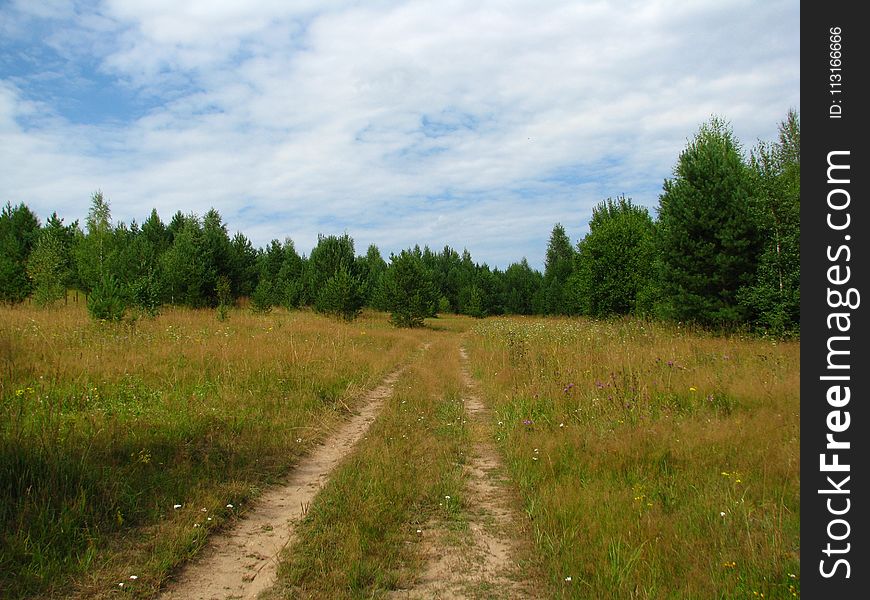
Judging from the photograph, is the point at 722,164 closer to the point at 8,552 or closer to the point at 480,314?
the point at 8,552

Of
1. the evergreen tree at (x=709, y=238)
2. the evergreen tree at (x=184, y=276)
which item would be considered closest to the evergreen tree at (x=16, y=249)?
the evergreen tree at (x=184, y=276)

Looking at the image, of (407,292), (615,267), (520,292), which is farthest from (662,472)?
(520,292)

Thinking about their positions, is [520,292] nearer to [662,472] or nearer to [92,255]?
[92,255]

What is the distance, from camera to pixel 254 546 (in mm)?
3787

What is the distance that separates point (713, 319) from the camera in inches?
654

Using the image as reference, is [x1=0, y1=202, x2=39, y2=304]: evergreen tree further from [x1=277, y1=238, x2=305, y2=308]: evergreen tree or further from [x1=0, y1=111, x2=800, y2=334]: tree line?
[x1=277, y1=238, x2=305, y2=308]: evergreen tree

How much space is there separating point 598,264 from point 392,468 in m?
29.4

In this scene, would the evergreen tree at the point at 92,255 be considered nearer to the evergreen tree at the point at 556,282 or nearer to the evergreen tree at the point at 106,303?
the evergreen tree at the point at 106,303

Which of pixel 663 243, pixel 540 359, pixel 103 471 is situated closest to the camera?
pixel 103 471

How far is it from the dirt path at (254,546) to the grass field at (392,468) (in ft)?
0.50

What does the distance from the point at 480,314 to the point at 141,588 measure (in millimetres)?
67403

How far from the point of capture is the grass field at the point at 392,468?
10.5ft

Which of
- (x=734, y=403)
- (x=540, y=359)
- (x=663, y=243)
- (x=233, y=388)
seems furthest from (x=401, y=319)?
(x=734, y=403)

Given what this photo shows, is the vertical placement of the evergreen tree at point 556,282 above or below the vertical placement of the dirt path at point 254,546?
above
